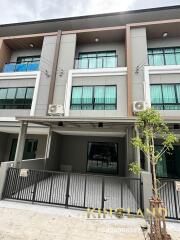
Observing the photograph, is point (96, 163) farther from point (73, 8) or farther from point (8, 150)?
point (73, 8)

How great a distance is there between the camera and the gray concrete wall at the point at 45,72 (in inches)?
428

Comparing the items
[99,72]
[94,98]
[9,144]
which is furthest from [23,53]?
[94,98]

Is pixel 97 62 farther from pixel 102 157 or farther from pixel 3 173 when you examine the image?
pixel 3 173

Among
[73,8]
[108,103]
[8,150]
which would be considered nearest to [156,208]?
[108,103]

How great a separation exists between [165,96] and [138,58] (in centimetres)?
353

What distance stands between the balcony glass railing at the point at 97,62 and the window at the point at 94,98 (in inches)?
84.5

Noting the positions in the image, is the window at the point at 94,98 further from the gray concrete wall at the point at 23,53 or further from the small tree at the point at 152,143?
the gray concrete wall at the point at 23,53

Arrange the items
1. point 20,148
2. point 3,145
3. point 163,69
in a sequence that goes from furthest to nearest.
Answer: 1. point 3,145
2. point 163,69
3. point 20,148

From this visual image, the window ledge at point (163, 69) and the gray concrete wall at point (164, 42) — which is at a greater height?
the gray concrete wall at point (164, 42)

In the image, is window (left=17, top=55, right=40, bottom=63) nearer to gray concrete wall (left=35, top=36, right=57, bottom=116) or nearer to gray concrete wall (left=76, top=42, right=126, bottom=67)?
gray concrete wall (left=35, top=36, right=57, bottom=116)

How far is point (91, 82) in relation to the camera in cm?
1097

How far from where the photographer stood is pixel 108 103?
10.3 meters

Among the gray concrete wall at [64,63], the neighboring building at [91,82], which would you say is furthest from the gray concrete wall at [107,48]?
the gray concrete wall at [64,63]

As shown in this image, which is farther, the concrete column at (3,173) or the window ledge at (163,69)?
the window ledge at (163,69)
